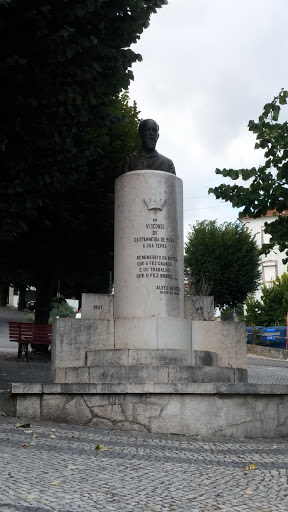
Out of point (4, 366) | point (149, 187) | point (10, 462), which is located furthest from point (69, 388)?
point (4, 366)

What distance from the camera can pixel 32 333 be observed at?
18.8m

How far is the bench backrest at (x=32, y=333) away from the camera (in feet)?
60.3

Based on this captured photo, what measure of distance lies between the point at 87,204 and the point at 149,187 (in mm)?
8852

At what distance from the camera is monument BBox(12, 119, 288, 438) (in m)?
8.18

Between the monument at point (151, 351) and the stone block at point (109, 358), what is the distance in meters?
0.01

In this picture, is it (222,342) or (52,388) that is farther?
(222,342)

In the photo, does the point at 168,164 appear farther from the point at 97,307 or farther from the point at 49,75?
the point at 97,307

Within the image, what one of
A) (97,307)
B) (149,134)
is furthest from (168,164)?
(97,307)

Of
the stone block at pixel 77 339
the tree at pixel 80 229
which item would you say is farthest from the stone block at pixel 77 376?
the tree at pixel 80 229

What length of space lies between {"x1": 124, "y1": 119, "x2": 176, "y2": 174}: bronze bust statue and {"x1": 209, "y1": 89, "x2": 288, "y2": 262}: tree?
2592mm

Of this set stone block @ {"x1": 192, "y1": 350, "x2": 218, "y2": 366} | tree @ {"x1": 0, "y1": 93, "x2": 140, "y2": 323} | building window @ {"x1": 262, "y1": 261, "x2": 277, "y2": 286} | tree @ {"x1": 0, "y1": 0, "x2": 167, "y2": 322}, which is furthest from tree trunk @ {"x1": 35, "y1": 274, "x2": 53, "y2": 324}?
building window @ {"x1": 262, "y1": 261, "x2": 277, "y2": 286}

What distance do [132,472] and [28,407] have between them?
116 inches

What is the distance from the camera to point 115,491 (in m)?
5.13

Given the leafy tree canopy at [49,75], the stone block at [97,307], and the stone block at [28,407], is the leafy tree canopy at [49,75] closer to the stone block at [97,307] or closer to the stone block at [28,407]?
the stone block at [97,307]
